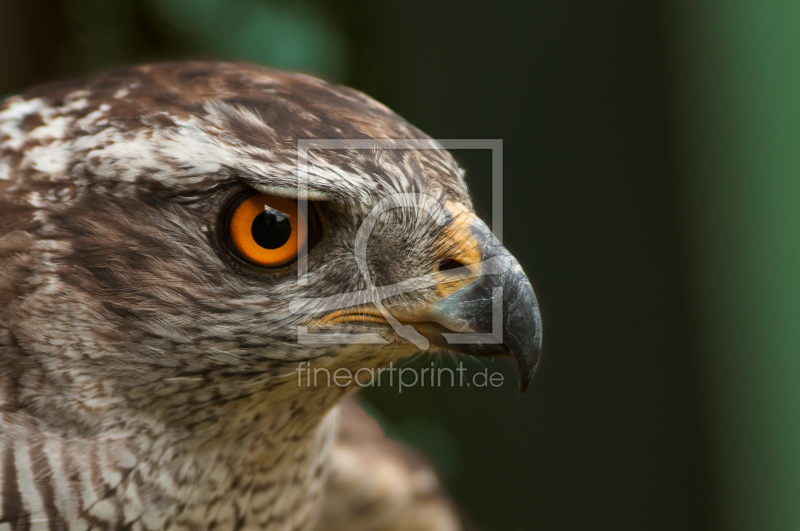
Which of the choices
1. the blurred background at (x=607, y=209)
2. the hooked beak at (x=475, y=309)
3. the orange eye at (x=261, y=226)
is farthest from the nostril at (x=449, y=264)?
the blurred background at (x=607, y=209)

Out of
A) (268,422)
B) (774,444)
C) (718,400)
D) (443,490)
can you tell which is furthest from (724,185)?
(268,422)

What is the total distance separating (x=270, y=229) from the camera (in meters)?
1.37

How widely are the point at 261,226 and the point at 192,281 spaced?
6.9 inches

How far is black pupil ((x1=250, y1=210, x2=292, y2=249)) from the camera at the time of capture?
1.37m

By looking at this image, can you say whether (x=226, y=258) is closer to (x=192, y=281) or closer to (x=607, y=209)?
(x=192, y=281)

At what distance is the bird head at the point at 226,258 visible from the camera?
1353 mm

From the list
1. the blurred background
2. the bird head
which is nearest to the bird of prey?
the bird head

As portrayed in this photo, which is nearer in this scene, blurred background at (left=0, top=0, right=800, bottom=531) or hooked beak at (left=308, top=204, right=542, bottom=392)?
hooked beak at (left=308, top=204, right=542, bottom=392)

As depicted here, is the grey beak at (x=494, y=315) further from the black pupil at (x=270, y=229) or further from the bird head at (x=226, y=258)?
the black pupil at (x=270, y=229)

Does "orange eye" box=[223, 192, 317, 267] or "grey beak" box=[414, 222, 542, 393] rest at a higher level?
"orange eye" box=[223, 192, 317, 267]

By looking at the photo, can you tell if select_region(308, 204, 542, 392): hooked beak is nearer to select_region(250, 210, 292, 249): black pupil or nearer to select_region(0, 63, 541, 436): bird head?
select_region(0, 63, 541, 436): bird head

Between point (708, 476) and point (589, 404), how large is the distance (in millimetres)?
797

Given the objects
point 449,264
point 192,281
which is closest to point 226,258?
point 192,281

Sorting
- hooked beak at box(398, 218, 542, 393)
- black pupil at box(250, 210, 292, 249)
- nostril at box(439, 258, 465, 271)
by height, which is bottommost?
hooked beak at box(398, 218, 542, 393)
